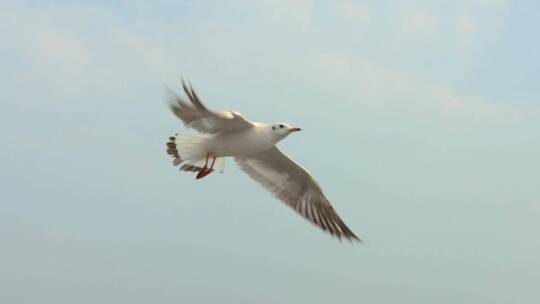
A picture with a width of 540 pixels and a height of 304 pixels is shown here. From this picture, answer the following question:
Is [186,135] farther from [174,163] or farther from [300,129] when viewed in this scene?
[300,129]

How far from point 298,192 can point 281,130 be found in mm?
2323

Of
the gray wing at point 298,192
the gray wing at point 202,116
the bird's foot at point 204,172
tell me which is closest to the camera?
the gray wing at point 202,116

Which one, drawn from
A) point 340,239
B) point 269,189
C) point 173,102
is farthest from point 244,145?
point 340,239

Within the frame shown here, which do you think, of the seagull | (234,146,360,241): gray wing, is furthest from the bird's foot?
(234,146,360,241): gray wing

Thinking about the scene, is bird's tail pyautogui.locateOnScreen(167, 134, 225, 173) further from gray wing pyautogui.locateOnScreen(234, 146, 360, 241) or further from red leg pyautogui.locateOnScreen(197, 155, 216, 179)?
gray wing pyautogui.locateOnScreen(234, 146, 360, 241)

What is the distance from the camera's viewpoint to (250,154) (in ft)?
37.6

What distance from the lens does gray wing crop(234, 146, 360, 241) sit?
487 inches

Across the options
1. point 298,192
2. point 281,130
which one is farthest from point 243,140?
point 298,192

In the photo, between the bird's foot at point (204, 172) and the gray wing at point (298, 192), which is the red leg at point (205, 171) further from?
the gray wing at point (298, 192)

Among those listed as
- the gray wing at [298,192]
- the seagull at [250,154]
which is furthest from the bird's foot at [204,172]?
the gray wing at [298,192]

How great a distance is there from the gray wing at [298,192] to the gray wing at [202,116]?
2068 millimetres

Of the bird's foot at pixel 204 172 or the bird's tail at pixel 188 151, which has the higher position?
the bird's tail at pixel 188 151

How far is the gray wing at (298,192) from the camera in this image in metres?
12.4

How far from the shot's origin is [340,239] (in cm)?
1244
